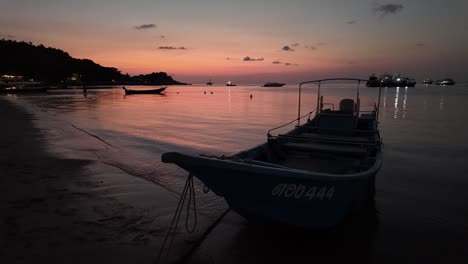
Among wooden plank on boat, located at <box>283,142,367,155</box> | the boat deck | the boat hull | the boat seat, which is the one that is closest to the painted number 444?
the boat hull

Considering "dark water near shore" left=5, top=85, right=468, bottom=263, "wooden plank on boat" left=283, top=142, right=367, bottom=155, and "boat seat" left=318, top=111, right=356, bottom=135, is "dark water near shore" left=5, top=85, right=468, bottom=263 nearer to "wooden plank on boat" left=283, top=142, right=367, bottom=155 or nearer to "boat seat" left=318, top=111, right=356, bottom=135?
"wooden plank on boat" left=283, top=142, right=367, bottom=155

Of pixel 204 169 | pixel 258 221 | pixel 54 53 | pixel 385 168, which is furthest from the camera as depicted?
pixel 54 53

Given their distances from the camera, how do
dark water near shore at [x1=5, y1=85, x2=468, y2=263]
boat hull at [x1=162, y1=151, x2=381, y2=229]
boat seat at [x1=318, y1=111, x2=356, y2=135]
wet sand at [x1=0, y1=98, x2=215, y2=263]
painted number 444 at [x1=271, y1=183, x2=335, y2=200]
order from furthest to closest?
boat seat at [x1=318, y1=111, x2=356, y2=135]
dark water near shore at [x1=5, y1=85, x2=468, y2=263]
wet sand at [x1=0, y1=98, x2=215, y2=263]
painted number 444 at [x1=271, y1=183, x2=335, y2=200]
boat hull at [x1=162, y1=151, x2=381, y2=229]

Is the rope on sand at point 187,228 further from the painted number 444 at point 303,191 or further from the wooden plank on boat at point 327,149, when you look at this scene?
the wooden plank on boat at point 327,149

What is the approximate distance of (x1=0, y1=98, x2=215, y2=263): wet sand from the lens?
5.73 meters

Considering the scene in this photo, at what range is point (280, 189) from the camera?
5574 mm

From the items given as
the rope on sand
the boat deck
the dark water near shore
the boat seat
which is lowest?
the dark water near shore

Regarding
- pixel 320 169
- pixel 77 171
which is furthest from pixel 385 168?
pixel 77 171

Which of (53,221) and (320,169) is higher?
(320,169)

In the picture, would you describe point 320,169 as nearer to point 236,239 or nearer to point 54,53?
point 236,239

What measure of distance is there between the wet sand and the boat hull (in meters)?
1.69

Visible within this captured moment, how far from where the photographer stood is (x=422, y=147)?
19141mm

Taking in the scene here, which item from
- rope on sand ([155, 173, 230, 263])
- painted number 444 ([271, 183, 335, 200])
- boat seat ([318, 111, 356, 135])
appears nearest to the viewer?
painted number 444 ([271, 183, 335, 200])

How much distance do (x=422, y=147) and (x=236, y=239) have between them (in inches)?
674
